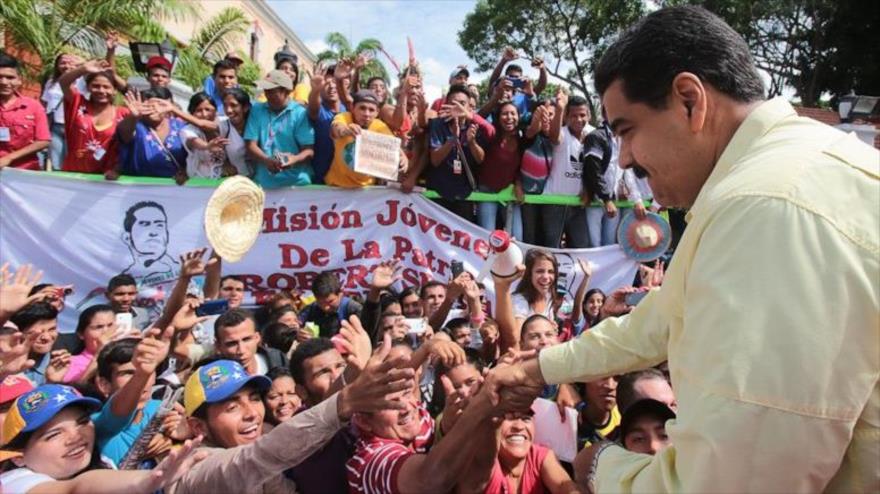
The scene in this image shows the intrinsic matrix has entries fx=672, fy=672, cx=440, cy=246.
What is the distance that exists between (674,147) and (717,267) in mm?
379

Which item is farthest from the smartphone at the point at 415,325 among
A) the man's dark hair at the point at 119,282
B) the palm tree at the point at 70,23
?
the palm tree at the point at 70,23

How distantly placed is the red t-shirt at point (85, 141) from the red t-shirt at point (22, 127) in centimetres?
Result: 21

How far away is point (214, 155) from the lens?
242 inches

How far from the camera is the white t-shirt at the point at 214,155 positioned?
20.2 ft

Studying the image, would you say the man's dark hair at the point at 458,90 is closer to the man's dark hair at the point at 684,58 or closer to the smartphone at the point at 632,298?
the smartphone at the point at 632,298

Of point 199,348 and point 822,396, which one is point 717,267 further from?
point 199,348

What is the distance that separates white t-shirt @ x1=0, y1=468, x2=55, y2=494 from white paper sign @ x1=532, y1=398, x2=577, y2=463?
190cm

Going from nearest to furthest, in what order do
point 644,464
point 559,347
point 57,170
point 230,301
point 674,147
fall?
point 644,464 < point 674,147 < point 559,347 < point 230,301 < point 57,170

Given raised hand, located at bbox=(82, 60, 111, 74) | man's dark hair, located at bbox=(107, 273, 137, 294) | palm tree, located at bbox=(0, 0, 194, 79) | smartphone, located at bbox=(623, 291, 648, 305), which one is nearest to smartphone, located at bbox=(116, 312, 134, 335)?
man's dark hair, located at bbox=(107, 273, 137, 294)

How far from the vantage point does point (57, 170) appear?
20.5 feet

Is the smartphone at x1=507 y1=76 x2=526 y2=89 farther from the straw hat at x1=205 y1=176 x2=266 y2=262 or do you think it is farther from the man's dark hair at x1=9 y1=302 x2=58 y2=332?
the man's dark hair at x1=9 y1=302 x2=58 y2=332

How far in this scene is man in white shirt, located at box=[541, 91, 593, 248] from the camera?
6445 millimetres

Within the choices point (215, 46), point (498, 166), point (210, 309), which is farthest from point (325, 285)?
point (215, 46)

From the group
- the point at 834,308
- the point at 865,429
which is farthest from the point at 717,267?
the point at 865,429
